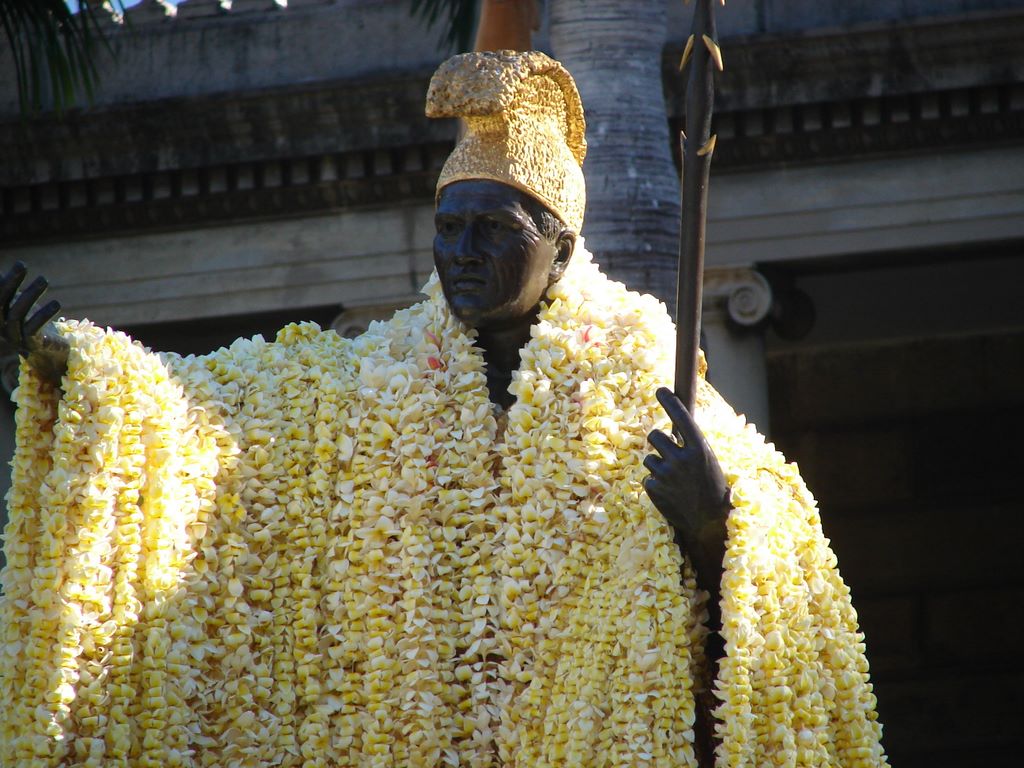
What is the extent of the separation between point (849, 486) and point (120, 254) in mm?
5011

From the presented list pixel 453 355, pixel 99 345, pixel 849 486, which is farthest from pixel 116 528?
pixel 849 486

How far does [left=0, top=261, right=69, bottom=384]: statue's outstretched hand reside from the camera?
16.3 feet

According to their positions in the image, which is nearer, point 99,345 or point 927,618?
point 99,345

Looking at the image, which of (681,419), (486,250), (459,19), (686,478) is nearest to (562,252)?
(486,250)

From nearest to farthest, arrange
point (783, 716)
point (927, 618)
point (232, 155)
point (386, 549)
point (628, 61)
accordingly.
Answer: point (783, 716)
point (386, 549)
point (628, 61)
point (232, 155)
point (927, 618)

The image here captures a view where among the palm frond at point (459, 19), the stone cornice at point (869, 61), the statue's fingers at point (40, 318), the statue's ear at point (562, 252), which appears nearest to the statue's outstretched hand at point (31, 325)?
the statue's fingers at point (40, 318)

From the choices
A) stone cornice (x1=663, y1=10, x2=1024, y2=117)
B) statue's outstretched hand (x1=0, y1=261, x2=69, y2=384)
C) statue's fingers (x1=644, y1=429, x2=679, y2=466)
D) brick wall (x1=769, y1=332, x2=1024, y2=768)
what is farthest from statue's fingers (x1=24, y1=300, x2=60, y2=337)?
brick wall (x1=769, y1=332, x2=1024, y2=768)

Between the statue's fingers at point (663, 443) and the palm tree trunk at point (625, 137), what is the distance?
259 centimetres

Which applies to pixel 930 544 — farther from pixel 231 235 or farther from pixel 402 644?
pixel 402 644

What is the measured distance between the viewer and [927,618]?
13.8m

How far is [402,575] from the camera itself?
534cm

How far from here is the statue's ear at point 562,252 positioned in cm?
554

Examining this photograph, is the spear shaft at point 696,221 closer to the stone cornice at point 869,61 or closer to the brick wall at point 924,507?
the stone cornice at point 869,61

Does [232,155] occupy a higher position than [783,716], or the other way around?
[232,155]
